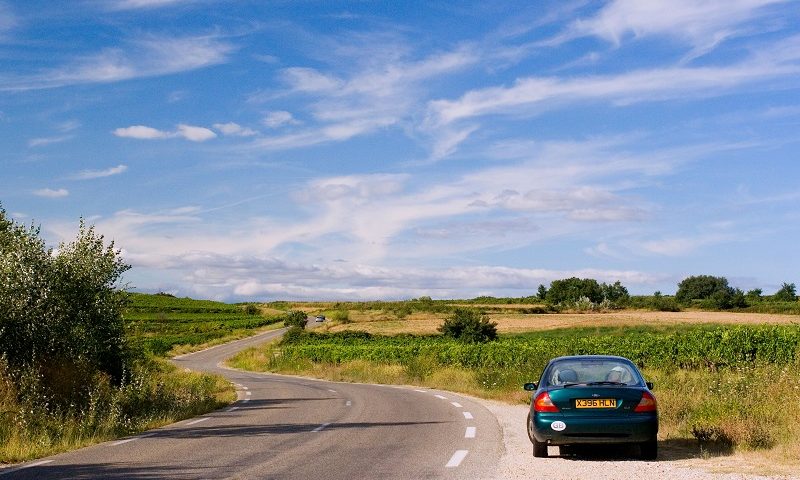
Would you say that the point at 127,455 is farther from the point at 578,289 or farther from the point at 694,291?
the point at 694,291

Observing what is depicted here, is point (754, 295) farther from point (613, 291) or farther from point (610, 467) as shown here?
point (610, 467)

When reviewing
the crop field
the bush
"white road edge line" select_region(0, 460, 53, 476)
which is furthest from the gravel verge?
the crop field

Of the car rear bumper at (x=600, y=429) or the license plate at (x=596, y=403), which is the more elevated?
the license plate at (x=596, y=403)

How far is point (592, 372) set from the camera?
468 inches

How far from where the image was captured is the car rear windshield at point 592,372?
1143 centimetres

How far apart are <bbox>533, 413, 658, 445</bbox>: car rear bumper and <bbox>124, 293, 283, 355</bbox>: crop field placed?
252 ft

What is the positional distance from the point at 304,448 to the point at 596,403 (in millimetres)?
4647

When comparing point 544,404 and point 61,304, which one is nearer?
point 544,404

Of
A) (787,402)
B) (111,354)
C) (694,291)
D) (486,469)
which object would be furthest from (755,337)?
(694,291)

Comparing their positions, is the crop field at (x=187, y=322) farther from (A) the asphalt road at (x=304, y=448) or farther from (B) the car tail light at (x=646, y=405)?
(B) the car tail light at (x=646, y=405)

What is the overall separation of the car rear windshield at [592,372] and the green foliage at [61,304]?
36.5ft

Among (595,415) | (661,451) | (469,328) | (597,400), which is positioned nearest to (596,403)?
(597,400)

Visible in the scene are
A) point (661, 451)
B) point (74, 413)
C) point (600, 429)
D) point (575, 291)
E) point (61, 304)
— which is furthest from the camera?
point (575, 291)

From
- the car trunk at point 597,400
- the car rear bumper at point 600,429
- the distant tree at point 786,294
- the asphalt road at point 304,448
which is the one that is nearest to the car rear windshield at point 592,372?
the car trunk at point 597,400
